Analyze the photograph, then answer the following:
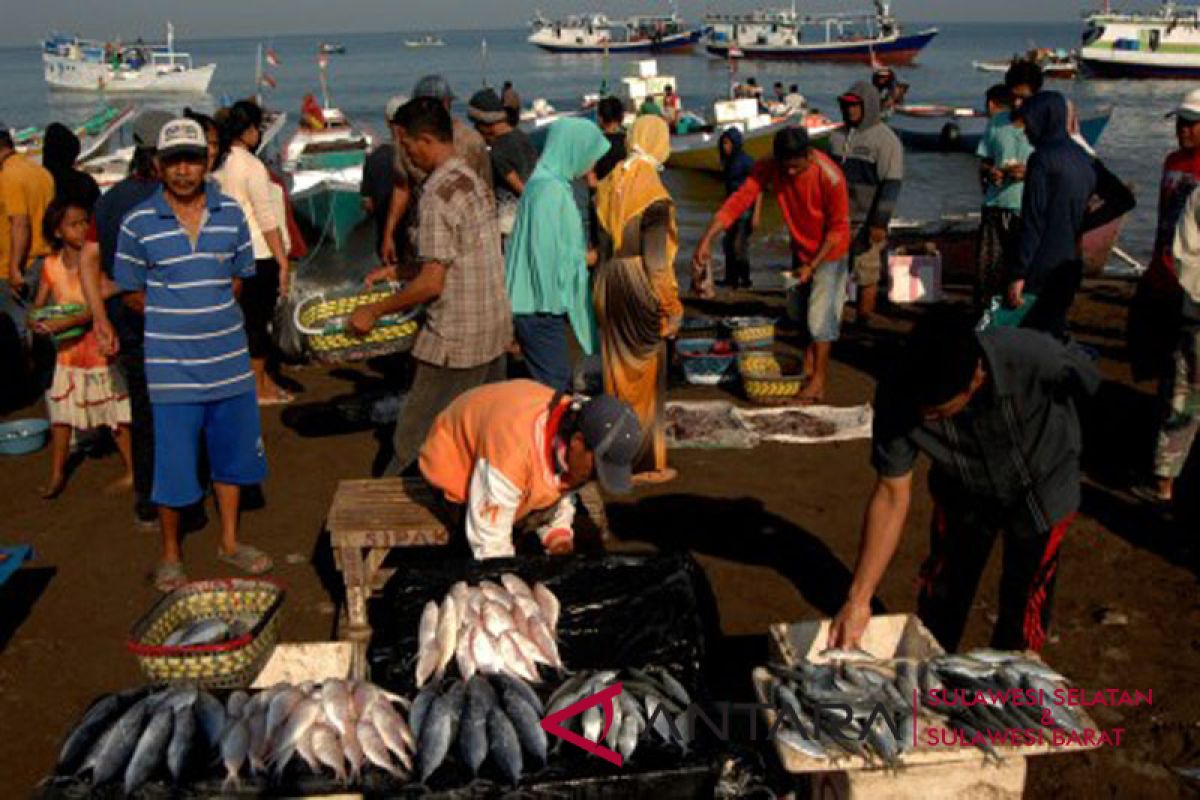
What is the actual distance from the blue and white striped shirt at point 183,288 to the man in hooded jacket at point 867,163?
20.7ft

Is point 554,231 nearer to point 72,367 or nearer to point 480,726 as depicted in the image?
point 72,367

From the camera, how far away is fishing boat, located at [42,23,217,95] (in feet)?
207

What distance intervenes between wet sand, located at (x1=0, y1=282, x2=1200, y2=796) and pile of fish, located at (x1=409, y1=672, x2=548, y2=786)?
4.38 feet

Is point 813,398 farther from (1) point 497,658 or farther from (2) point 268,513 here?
(1) point 497,658

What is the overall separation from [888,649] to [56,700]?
3.65 meters

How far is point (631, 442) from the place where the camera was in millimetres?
3969

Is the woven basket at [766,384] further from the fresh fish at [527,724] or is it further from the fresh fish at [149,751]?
the fresh fish at [149,751]

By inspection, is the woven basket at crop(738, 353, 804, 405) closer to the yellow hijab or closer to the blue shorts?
the yellow hijab

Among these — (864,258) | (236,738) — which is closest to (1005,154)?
(864,258)

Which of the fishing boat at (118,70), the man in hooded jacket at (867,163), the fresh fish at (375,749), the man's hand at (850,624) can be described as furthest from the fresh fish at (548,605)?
the fishing boat at (118,70)

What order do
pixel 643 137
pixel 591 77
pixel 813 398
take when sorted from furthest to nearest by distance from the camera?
pixel 591 77, pixel 813 398, pixel 643 137

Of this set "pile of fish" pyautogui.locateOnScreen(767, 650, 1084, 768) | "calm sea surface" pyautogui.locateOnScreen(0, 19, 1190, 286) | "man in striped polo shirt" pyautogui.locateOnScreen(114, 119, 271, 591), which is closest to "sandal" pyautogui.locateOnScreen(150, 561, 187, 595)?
"man in striped polo shirt" pyautogui.locateOnScreen(114, 119, 271, 591)

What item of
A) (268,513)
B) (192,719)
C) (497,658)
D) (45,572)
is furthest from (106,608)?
(497,658)

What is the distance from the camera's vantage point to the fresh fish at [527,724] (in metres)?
3.42
